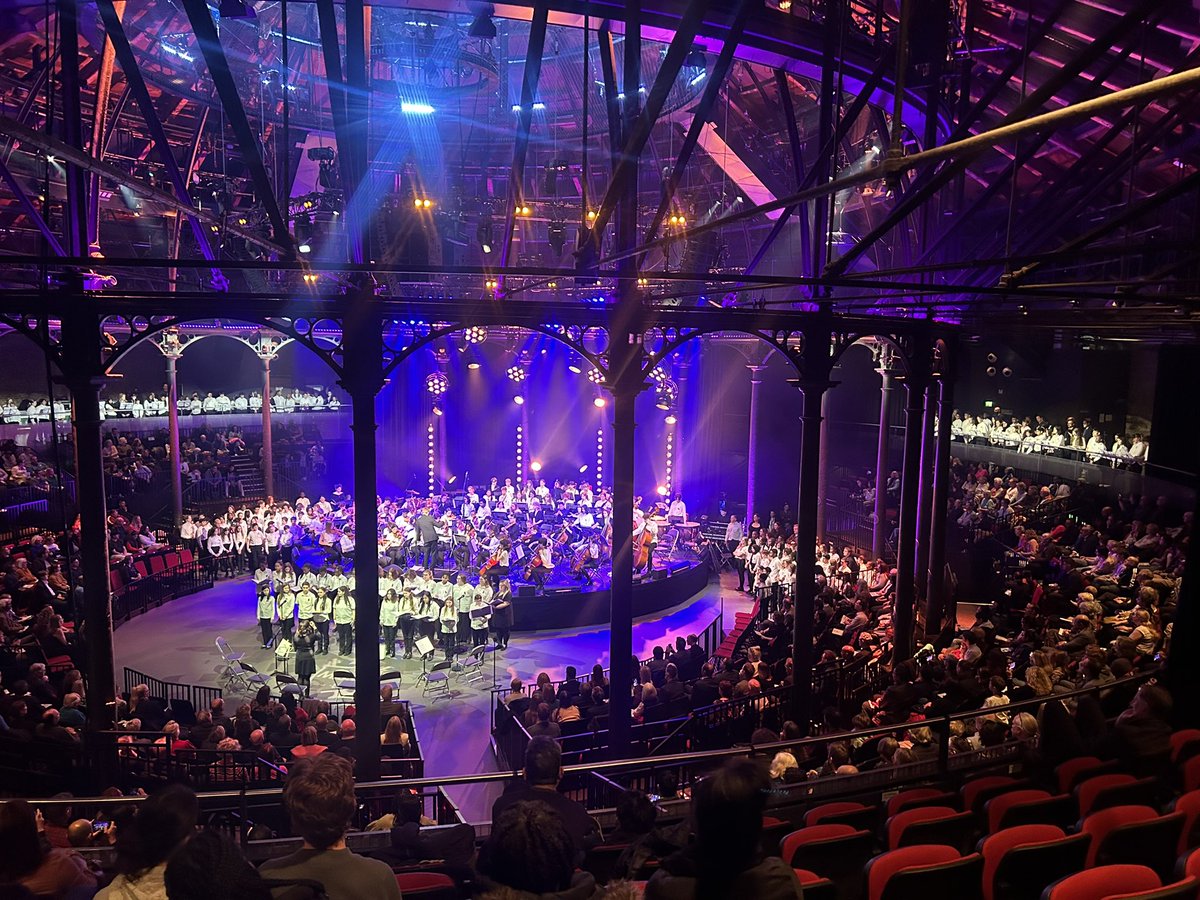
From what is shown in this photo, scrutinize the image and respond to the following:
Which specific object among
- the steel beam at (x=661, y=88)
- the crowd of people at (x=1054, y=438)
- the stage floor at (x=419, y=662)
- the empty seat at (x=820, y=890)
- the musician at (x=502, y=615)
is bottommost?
the stage floor at (x=419, y=662)

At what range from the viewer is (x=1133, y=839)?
4.32 m

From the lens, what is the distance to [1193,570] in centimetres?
745

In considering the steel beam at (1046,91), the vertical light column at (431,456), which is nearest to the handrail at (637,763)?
the steel beam at (1046,91)

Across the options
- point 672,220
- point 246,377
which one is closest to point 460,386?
point 246,377

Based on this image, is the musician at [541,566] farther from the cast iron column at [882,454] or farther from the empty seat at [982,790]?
the empty seat at [982,790]

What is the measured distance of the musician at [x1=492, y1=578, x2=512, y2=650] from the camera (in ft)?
50.9

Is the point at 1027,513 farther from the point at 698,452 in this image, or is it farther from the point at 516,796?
the point at 516,796

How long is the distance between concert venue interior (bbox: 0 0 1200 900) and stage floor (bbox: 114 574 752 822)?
0.13 m

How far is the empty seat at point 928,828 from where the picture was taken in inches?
185

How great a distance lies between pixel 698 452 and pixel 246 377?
18.1 m

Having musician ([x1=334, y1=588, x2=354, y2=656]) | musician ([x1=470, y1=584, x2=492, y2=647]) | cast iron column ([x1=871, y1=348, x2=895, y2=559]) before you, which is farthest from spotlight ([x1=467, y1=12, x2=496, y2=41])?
musician ([x1=334, y1=588, x2=354, y2=656])

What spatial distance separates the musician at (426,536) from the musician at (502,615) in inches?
173

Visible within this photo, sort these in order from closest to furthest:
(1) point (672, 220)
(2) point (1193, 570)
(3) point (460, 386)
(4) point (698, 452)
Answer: (2) point (1193, 570) < (1) point (672, 220) < (4) point (698, 452) < (3) point (460, 386)

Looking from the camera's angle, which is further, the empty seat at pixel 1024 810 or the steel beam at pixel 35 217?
the steel beam at pixel 35 217
